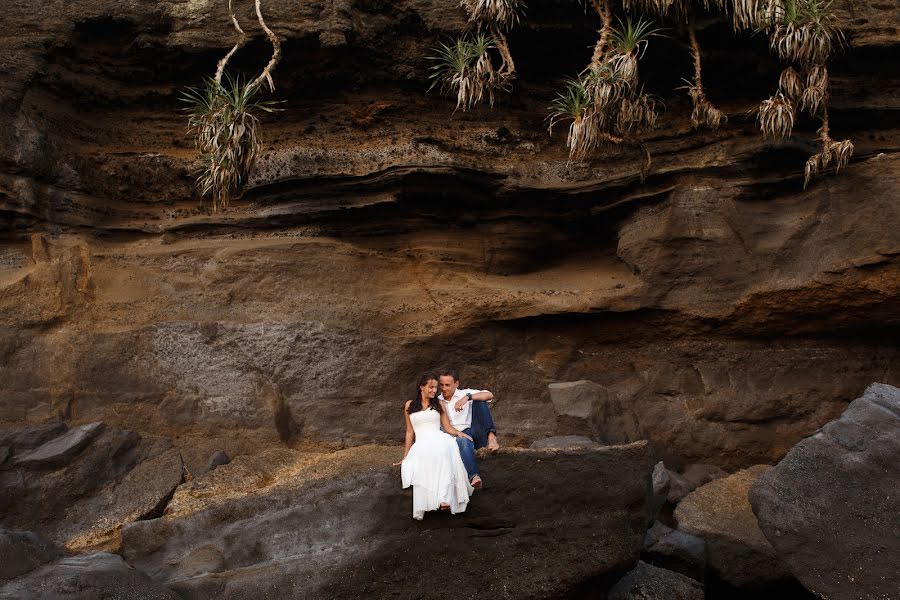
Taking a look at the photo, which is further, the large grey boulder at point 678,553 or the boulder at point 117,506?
the boulder at point 117,506

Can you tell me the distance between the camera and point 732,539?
27.1 feet

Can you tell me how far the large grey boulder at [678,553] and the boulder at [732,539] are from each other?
0.41ft

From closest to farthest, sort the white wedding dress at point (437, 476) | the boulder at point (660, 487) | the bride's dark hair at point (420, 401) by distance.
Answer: the white wedding dress at point (437, 476), the bride's dark hair at point (420, 401), the boulder at point (660, 487)

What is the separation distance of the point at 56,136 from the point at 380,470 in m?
6.89

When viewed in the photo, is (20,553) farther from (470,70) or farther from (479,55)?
(479,55)

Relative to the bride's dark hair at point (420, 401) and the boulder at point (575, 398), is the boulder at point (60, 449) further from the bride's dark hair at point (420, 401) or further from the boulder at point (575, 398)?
the boulder at point (575, 398)

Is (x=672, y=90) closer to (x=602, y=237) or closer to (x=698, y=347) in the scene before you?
(x=602, y=237)

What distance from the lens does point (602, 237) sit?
1179 centimetres

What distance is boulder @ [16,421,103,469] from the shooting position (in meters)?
8.90

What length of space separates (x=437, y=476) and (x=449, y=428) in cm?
50

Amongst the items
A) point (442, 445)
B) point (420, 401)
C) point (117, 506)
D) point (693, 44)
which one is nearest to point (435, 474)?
point (442, 445)

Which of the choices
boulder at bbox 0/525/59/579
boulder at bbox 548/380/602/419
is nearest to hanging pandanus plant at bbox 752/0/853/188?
boulder at bbox 548/380/602/419

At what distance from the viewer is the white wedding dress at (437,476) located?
7012 millimetres

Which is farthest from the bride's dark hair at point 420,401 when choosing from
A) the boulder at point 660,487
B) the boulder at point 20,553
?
the boulder at point 20,553
